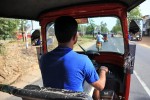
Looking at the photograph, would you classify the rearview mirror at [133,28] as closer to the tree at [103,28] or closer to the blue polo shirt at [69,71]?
the tree at [103,28]

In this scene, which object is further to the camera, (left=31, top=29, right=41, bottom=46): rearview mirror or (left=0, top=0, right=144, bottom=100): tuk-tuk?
(left=31, top=29, right=41, bottom=46): rearview mirror

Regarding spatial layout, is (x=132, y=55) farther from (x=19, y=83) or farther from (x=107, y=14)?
(x=19, y=83)

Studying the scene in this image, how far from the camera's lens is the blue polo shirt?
9.64 ft

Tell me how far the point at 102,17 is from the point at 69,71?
6.79 ft

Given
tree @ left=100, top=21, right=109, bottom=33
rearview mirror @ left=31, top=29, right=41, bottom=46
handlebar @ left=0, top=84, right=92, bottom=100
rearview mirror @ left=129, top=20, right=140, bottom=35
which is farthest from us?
rearview mirror @ left=31, top=29, right=41, bottom=46

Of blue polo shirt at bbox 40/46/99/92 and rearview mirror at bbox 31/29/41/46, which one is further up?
rearview mirror at bbox 31/29/41/46

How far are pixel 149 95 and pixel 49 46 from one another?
14.8 ft

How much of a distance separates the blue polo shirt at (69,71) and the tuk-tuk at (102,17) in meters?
1.06

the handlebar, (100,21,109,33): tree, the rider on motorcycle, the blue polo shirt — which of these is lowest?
the handlebar

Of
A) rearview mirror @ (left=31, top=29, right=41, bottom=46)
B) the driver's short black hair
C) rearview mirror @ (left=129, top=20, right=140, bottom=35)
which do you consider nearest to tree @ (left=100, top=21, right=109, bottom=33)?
rearview mirror @ (left=129, top=20, right=140, bottom=35)

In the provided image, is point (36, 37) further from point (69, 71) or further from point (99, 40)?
point (69, 71)

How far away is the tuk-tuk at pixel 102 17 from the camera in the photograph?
4.22 meters

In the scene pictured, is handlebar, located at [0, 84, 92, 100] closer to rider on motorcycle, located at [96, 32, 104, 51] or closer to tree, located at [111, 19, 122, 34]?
tree, located at [111, 19, 122, 34]

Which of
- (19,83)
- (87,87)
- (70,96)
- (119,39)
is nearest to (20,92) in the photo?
(70,96)
